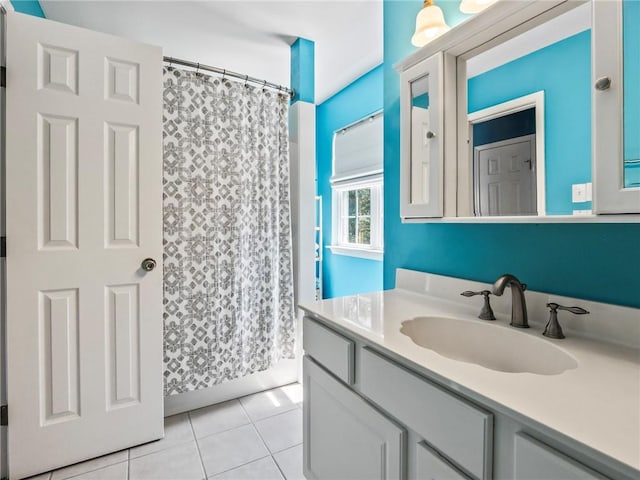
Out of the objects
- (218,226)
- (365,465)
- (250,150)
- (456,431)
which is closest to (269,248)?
(218,226)

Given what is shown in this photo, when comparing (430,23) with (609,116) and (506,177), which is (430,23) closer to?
(506,177)

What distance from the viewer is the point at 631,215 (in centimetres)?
71

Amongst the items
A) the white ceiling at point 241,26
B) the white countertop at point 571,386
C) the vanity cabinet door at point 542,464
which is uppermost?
the white ceiling at point 241,26

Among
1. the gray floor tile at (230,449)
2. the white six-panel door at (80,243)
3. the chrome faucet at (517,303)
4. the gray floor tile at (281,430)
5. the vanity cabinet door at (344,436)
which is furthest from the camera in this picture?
the gray floor tile at (281,430)

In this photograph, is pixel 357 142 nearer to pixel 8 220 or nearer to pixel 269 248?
pixel 269 248

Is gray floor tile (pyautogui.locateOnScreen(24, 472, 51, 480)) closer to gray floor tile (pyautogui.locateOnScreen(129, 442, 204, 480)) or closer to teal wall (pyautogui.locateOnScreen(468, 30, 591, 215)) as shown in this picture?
gray floor tile (pyautogui.locateOnScreen(129, 442, 204, 480))

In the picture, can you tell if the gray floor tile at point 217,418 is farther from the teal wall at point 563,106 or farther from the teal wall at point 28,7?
the teal wall at point 28,7

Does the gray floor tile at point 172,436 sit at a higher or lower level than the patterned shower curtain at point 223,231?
lower

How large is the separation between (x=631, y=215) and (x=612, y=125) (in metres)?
0.21

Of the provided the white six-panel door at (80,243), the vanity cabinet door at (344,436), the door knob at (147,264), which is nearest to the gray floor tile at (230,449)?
the white six-panel door at (80,243)

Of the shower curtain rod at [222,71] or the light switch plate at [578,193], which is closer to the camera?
the light switch plate at [578,193]

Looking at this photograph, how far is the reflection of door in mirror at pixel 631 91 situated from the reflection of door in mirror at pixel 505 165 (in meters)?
0.26

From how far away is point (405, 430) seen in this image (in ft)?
2.60

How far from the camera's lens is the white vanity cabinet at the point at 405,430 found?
1.72 feet
